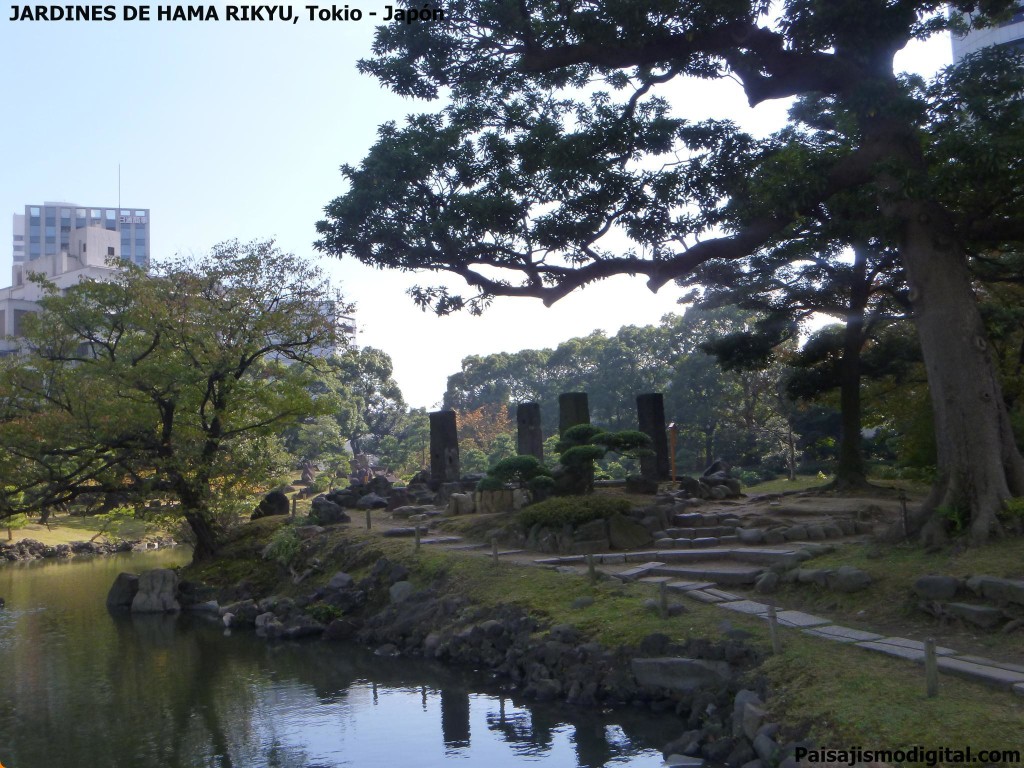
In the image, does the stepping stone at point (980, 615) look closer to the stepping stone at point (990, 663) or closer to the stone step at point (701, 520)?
the stepping stone at point (990, 663)

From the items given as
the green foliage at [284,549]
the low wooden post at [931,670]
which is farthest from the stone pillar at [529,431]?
the low wooden post at [931,670]

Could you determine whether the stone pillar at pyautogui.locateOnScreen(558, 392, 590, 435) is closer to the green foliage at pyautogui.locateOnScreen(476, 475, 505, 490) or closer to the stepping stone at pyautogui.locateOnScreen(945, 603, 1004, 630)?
the green foliage at pyautogui.locateOnScreen(476, 475, 505, 490)

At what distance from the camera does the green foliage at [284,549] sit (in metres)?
19.8

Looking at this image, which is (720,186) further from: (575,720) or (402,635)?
(402,635)

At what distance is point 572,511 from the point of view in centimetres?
1645

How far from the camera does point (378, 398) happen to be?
5572cm

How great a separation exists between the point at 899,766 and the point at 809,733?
1.01 m

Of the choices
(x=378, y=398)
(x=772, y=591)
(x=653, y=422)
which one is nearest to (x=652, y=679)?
(x=772, y=591)

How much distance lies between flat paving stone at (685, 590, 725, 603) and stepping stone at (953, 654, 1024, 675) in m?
3.43

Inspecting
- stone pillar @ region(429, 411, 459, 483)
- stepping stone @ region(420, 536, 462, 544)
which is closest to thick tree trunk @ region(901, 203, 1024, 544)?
stepping stone @ region(420, 536, 462, 544)

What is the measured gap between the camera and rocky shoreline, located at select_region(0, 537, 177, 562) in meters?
33.7

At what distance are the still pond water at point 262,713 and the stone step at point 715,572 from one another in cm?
297

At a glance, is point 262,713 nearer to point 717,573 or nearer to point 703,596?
point 703,596

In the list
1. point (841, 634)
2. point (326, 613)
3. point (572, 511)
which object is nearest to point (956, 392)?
point (841, 634)
